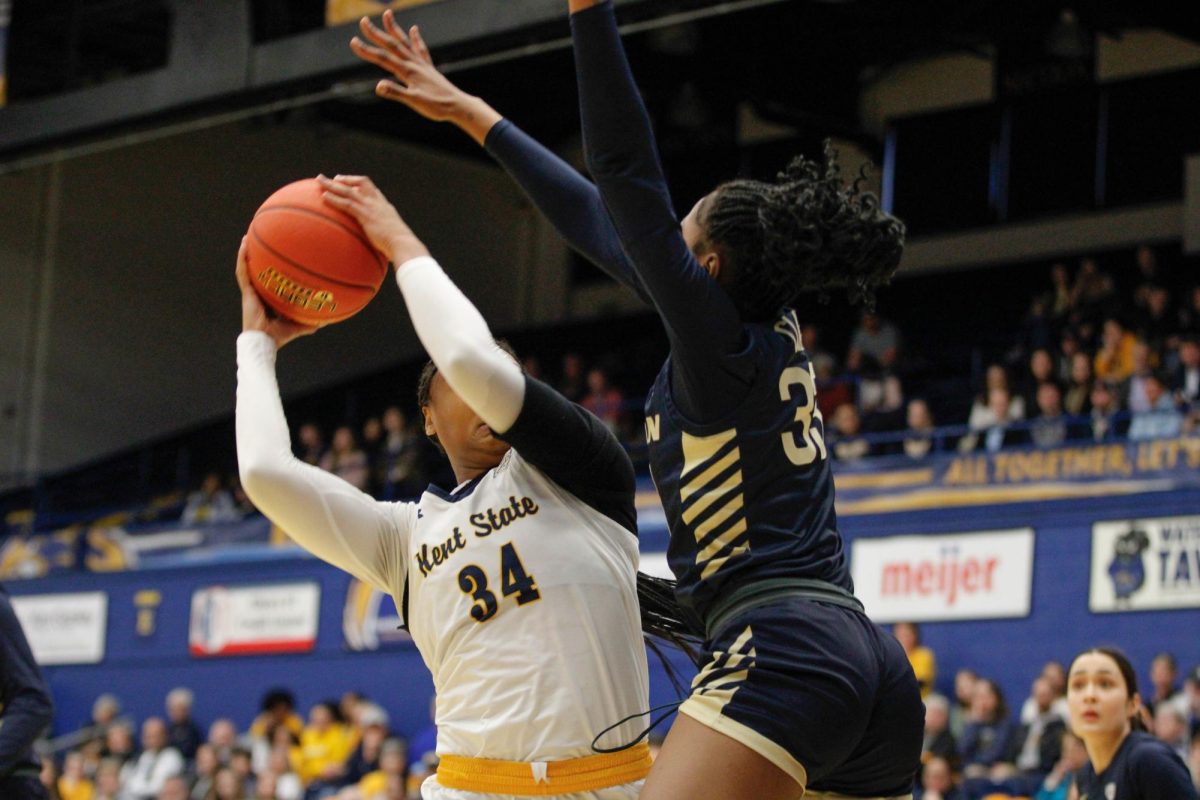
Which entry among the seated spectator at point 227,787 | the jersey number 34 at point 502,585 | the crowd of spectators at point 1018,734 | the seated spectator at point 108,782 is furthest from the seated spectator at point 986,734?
the jersey number 34 at point 502,585

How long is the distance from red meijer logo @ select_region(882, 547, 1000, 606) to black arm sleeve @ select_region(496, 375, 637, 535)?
365 inches

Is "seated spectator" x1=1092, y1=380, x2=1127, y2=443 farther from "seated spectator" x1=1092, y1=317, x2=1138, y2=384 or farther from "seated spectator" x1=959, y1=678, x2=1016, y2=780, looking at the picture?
"seated spectator" x1=959, y1=678, x2=1016, y2=780

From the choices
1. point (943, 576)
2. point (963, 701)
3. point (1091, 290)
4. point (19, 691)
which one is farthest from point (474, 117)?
point (1091, 290)

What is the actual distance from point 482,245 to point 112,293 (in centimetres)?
514

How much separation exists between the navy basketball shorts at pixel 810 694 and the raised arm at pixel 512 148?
73cm

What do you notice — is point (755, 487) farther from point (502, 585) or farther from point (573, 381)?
point (573, 381)

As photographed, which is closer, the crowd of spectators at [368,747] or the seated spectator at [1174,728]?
the seated spectator at [1174,728]

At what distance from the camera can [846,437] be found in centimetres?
1444

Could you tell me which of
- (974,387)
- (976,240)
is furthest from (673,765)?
(976,240)

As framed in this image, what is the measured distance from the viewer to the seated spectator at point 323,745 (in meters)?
14.3

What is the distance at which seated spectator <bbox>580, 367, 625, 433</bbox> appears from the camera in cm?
1748

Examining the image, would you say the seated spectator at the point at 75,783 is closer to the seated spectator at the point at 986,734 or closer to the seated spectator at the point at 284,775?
the seated spectator at the point at 284,775

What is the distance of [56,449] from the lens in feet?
73.2

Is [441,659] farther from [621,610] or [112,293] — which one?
[112,293]
